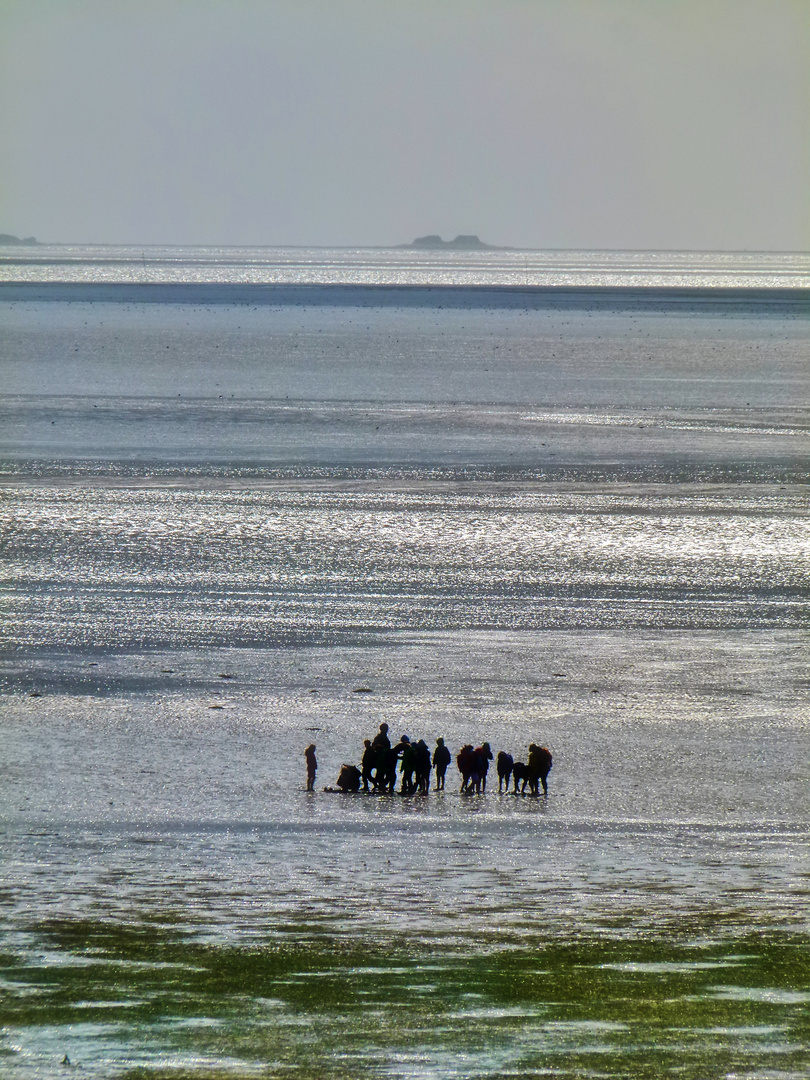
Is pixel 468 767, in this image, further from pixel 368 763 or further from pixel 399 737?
pixel 399 737

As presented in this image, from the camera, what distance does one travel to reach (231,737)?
22.7 meters

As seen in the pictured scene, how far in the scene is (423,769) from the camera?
2073cm

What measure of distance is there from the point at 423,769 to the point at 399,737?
190cm

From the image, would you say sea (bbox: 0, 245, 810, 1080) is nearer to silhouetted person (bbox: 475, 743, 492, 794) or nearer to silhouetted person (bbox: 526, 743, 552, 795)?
silhouetted person (bbox: 475, 743, 492, 794)

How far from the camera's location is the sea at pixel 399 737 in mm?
12469

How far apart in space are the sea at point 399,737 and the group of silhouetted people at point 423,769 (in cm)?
29

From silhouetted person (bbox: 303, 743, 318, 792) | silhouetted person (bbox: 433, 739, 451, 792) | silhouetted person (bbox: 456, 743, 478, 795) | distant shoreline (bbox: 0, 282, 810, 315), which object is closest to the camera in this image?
silhouetted person (bbox: 303, 743, 318, 792)

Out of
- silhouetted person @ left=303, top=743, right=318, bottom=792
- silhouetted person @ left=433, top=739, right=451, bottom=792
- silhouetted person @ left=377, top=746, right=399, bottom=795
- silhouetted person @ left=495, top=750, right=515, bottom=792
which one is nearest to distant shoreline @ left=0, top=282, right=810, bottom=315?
silhouetted person @ left=495, top=750, right=515, bottom=792

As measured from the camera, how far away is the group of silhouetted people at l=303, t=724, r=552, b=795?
20438 mm

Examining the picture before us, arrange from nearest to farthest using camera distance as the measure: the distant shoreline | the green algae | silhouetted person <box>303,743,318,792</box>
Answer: the green algae < silhouetted person <box>303,743,318,792</box> < the distant shoreline

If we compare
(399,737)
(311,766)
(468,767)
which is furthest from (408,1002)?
(399,737)

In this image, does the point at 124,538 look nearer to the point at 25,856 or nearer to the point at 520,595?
the point at 520,595

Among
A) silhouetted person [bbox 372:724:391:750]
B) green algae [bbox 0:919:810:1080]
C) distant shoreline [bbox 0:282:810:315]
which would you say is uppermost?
distant shoreline [bbox 0:282:810:315]

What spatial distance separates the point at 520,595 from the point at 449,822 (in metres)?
13.0
